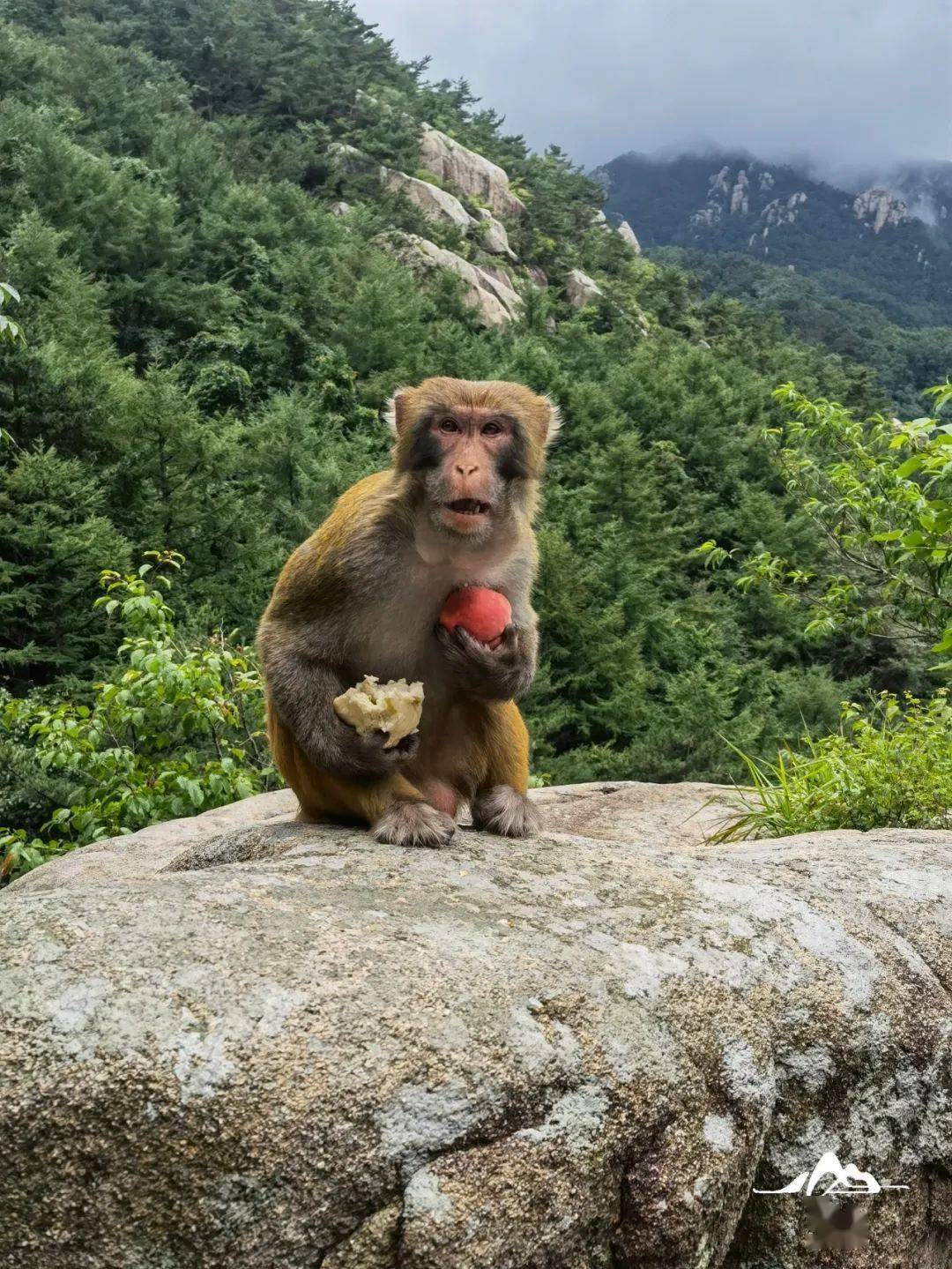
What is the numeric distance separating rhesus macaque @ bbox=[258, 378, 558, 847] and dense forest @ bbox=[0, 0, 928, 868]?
4.91 meters

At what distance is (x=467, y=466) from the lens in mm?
3193

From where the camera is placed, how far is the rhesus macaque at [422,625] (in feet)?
10.8

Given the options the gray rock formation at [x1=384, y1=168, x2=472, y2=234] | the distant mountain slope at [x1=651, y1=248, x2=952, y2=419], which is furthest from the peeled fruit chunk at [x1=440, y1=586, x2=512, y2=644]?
the distant mountain slope at [x1=651, y1=248, x2=952, y2=419]

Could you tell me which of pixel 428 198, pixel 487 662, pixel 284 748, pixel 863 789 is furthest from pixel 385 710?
pixel 428 198

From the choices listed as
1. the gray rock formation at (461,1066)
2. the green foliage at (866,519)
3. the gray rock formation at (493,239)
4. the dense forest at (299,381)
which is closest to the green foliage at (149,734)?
the dense forest at (299,381)

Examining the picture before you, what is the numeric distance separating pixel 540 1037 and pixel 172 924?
2.49 ft

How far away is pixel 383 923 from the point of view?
7.93 ft

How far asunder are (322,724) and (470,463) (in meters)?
0.88

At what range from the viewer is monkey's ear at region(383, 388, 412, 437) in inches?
135

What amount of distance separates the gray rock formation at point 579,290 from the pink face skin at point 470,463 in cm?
5294

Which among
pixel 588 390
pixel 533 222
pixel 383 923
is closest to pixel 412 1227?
pixel 383 923

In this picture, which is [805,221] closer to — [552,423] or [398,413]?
[552,423]

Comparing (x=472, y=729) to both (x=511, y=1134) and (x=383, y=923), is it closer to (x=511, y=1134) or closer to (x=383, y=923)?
(x=383, y=923)

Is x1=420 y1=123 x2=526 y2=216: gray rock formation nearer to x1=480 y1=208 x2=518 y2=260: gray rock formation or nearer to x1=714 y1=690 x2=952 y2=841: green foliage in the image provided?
x1=480 y1=208 x2=518 y2=260: gray rock formation
